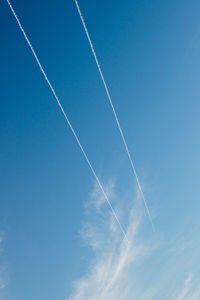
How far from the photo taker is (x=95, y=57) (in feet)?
59.0

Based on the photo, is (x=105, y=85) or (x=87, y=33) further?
(x=105, y=85)

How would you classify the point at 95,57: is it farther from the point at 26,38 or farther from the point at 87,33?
the point at 26,38

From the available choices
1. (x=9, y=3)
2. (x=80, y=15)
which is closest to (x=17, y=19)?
(x=9, y=3)

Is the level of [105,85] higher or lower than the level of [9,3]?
lower

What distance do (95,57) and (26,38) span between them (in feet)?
14.6

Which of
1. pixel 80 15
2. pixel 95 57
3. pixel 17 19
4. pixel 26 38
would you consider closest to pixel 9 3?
pixel 17 19

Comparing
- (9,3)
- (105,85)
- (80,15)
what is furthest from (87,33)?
(9,3)

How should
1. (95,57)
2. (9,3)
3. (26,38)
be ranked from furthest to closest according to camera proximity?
(95,57) < (26,38) < (9,3)

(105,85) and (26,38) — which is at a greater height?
(26,38)

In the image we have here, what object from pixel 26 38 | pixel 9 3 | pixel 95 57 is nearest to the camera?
pixel 9 3

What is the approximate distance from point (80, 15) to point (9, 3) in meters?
4.16

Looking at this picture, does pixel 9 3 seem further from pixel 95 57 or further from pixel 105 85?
pixel 105 85

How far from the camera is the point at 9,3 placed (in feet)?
47.8

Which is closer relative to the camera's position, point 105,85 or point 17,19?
point 17,19
